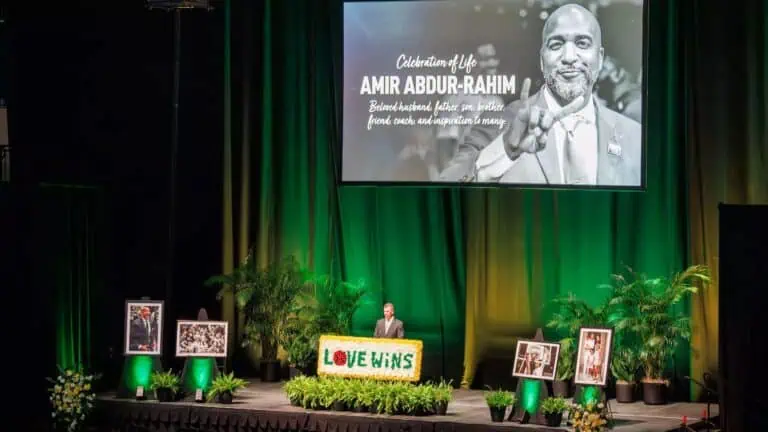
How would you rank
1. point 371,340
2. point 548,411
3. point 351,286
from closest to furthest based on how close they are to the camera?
point 548,411, point 371,340, point 351,286

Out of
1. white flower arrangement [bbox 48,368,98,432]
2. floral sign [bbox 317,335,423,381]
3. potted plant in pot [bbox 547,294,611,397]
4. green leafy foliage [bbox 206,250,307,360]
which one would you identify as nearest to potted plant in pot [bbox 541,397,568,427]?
floral sign [bbox 317,335,423,381]

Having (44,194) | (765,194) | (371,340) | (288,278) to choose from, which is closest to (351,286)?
(288,278)

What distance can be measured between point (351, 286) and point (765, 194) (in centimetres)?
410

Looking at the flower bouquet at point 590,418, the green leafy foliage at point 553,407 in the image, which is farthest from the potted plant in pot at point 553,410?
the flower bouquet at point 590,418

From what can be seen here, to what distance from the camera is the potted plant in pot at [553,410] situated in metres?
11.8

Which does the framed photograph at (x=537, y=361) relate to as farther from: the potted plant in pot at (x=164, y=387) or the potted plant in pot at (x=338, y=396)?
the potted plant in pot at (x=164, y=387)

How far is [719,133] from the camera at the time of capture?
44.4 feet

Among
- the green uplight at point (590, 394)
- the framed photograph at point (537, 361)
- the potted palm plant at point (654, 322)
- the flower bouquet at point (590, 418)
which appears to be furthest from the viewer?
the potted palm plant at point (654, 322)

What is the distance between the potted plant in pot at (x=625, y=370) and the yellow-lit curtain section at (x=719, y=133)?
2.28 feet

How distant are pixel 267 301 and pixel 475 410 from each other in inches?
111

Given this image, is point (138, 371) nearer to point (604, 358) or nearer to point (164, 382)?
point (164, 382)

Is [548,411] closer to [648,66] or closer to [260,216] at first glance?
[648,66]

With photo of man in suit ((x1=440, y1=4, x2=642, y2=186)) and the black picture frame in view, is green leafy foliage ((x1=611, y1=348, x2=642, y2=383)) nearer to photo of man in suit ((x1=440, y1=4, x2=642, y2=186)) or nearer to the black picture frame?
the black picture frame

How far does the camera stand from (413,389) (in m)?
12.4
